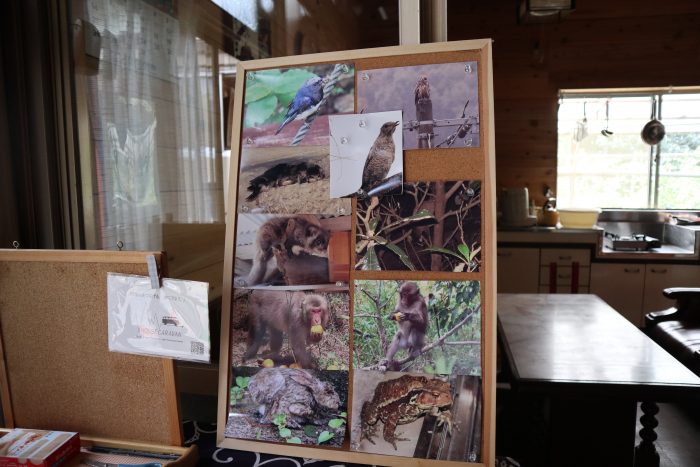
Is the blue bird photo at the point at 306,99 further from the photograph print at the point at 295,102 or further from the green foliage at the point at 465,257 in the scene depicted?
the green foliage at the point at 465,257

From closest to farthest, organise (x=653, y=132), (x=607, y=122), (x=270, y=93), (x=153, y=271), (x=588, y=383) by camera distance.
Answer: (x=153, y=271), (x=270, y=93), (x=588, y=383), (x=653, y=132), (x=607, y=122)

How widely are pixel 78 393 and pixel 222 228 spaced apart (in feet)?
2.21

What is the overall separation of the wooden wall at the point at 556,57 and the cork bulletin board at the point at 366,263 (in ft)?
12.2

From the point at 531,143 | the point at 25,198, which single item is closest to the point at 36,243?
the point at 25,198

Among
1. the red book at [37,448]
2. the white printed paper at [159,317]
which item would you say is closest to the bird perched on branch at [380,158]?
the white printed paper at [159,317]

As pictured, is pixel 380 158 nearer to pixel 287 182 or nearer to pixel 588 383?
pixel 287 182

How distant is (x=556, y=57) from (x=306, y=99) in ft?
13.4

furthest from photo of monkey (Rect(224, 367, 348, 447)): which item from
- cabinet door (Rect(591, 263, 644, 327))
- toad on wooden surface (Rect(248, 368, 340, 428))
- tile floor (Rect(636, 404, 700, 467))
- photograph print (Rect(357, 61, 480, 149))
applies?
cabinet door (Rect(591, 263, 644, 327))

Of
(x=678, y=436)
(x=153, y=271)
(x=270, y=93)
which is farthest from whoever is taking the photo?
(x=678, y=436)

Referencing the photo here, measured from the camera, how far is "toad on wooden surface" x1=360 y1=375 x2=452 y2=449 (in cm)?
88

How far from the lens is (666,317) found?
2.88 metres

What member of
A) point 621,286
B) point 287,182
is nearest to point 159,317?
point 287,182

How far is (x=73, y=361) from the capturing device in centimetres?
97

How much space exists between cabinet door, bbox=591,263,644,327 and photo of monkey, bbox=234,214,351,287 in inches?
141
